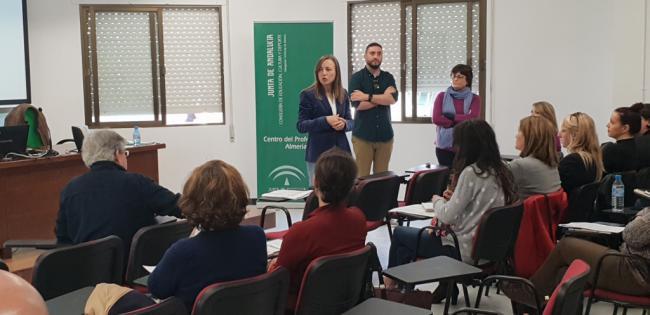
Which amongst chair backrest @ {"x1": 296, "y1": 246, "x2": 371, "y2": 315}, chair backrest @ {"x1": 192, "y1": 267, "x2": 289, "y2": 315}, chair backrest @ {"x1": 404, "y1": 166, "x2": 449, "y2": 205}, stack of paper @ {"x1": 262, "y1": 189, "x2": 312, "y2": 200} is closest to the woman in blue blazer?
chair backrest @ {"x1": 404, "y1": 166, "x2": 449, "y2": 205}

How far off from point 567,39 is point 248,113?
365 cm

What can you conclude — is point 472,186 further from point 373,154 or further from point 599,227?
point 373,154

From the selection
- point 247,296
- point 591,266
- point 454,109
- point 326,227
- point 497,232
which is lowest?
point 591,266

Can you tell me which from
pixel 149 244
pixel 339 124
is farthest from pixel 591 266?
pixel 339 124

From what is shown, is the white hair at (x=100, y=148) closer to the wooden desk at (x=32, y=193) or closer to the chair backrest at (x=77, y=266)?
the chair backrest at (x=77, y=266)

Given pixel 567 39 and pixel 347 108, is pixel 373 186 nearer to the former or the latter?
pixel 347 108

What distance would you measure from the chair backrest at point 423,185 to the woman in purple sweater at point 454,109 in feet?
3.91

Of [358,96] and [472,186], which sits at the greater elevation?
[358,96]

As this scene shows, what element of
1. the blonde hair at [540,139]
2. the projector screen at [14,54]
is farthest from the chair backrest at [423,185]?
the projector screen at [14,54]

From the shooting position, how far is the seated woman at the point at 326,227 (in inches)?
110

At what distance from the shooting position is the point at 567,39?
7.36m

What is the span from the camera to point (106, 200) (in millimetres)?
3359

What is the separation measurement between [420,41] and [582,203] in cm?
390

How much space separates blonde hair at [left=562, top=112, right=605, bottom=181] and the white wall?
2.68 meters
